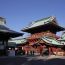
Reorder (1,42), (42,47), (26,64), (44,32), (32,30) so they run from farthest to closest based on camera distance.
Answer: (32,30)
(44,32)
(42,47)
(1,42)
(26,64)

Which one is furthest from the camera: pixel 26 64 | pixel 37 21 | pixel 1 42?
pixel 37 21

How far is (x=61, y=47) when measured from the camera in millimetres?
42719

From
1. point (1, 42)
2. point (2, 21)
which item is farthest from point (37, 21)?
point (1, 42)

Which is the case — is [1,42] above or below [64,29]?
below

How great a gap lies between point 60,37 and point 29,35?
8.41 m

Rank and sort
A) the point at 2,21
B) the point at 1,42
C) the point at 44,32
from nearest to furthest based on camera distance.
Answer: the point at 1,42 < the point at 2,21 < the point at 44,32

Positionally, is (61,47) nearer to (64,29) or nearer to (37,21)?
(64,29)

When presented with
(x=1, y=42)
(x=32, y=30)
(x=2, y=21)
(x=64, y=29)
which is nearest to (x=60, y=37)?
(x=64, y=29)

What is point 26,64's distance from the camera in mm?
21078

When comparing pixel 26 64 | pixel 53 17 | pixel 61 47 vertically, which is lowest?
pixel 26 64

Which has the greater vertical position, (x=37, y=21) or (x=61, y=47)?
(x=37, y=21)

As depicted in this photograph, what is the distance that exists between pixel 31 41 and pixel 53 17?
8528 mm

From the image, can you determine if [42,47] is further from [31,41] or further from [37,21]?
[37,21]

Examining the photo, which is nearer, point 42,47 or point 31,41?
point 42,47
